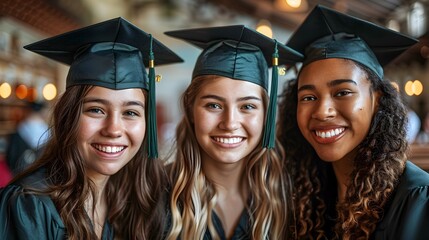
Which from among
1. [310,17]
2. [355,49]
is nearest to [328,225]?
[355,49]

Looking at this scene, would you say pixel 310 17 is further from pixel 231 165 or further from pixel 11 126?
pixel 11 126

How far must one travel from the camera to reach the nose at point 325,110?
5.33 feet

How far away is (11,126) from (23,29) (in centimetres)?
160

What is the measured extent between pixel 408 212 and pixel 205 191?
36.8 inches

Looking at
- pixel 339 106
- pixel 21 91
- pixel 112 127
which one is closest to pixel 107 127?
pixel 112 127

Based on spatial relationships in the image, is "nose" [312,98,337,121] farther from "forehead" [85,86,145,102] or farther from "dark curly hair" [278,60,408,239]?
"forehead" [85,86,145,102]

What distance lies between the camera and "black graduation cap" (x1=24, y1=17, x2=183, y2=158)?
162 cm

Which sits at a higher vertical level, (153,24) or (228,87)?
(153,24)

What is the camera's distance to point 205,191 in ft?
6.59

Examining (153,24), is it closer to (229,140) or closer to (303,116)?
(229,140)

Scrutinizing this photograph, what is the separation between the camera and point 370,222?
1.52 m

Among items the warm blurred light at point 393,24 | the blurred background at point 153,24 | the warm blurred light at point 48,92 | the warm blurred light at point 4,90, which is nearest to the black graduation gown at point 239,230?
A: the blurred background at point 153,24

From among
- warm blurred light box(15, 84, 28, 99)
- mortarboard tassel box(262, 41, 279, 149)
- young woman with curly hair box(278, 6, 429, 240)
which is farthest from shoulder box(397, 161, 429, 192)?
warm blurred light box(15, 84, 28, 99)

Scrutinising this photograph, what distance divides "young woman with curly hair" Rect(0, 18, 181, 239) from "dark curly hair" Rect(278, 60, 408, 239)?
70 cm
